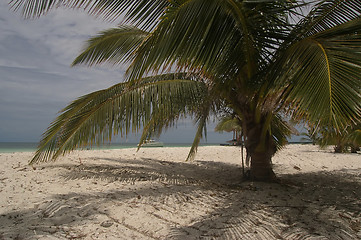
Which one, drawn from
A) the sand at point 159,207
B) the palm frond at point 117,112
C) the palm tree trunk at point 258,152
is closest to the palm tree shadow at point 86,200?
the sand at point 159,207

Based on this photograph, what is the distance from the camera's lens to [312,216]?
112 inches

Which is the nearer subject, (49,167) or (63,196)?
(63,196)

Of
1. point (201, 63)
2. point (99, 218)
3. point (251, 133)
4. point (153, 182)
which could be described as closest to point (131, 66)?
point (201, 63)

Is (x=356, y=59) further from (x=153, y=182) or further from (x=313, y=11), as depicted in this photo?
(x=153, y=182)

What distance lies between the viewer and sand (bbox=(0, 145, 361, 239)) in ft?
8.15

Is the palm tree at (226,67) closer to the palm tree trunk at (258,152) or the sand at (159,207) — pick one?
the palm tree trunk at (258,152)

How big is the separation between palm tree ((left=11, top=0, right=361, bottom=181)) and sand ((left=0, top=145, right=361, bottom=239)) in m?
0.71

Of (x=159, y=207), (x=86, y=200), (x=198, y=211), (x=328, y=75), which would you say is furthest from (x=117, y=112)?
(x=328, y=75)

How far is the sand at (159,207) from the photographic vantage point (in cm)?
248

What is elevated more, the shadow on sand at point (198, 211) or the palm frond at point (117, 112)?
the palm frond at point (117, 112)

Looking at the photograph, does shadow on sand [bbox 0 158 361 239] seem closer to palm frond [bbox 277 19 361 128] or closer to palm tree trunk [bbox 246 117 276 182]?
A: palm tree trunk [bbox 246 117 276 182]

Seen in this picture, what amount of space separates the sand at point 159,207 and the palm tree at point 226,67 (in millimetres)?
710

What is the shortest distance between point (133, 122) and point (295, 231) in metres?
2.93

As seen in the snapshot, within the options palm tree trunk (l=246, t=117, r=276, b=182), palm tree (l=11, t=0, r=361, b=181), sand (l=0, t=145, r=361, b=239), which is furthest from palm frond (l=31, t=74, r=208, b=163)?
palm tree trunk (l=246, t=117, r=276, b=182)
